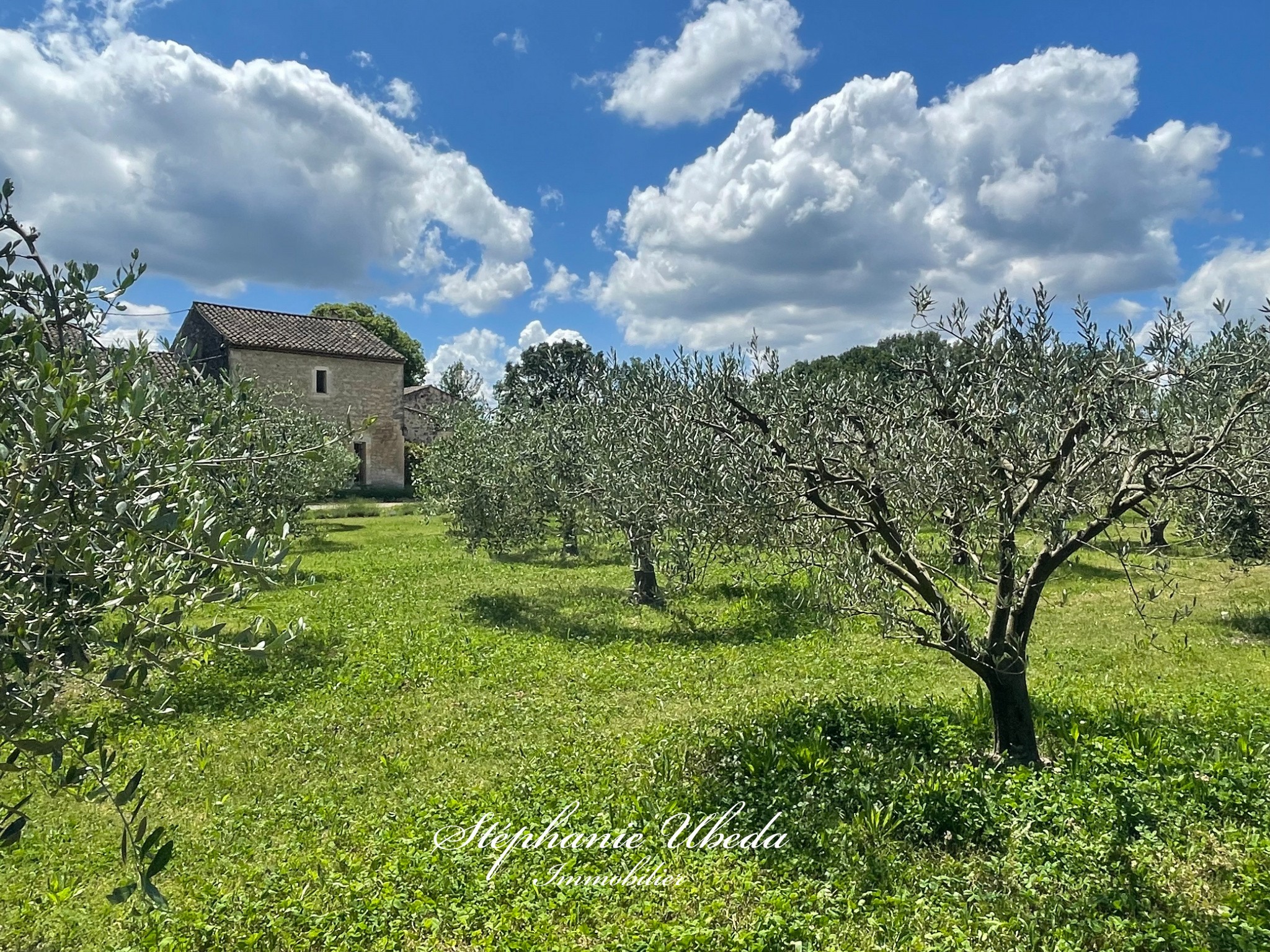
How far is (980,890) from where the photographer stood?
4.81 meters

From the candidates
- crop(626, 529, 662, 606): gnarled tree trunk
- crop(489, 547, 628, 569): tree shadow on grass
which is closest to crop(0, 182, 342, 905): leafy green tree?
crop(626, 529, 662, 606): gnarled tree trunk

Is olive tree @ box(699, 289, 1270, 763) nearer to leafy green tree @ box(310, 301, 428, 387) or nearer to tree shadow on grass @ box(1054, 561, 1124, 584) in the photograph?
tree shadow on grass @ box(1054, 561, 1124, 584)

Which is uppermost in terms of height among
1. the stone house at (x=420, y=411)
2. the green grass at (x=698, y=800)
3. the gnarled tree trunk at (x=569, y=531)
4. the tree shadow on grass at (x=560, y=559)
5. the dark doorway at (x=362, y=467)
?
the stone house at (x=420, y=411)

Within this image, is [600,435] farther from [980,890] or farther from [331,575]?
[980,890]

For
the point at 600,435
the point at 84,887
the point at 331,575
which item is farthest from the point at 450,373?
the point at 84,887

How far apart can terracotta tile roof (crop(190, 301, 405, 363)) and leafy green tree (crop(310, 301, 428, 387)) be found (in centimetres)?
1344

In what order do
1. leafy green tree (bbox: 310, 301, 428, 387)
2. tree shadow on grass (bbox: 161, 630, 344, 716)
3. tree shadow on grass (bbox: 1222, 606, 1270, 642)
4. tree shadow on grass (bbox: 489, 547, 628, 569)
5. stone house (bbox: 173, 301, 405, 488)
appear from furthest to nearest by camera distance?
leafy green tree (bbox: 310, 301, 428, 387) → stone house (bbox: 173, 301, 405, 488) → tree shadow on grass (bbox: 489, 547, 628, 569) → tree shadow on grass (bbox: 1222, 606, 1270, 642) → tree shadow on grass (bbox: 161, 630, 344, 716)

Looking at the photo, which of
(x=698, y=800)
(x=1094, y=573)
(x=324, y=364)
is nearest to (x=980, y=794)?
(x=698, y=800)

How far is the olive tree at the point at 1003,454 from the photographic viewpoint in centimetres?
567

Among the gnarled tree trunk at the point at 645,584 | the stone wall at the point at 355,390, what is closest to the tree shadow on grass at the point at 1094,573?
the gnarled tree trunk at the point at 645,584

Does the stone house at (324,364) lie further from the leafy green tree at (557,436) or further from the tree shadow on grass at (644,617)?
the tree shadow on grass at (644,617)

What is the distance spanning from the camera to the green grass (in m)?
4.65

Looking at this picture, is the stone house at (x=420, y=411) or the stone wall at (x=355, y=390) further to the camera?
the stone house at (x=420, y=411)

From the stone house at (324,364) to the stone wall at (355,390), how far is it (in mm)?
35
